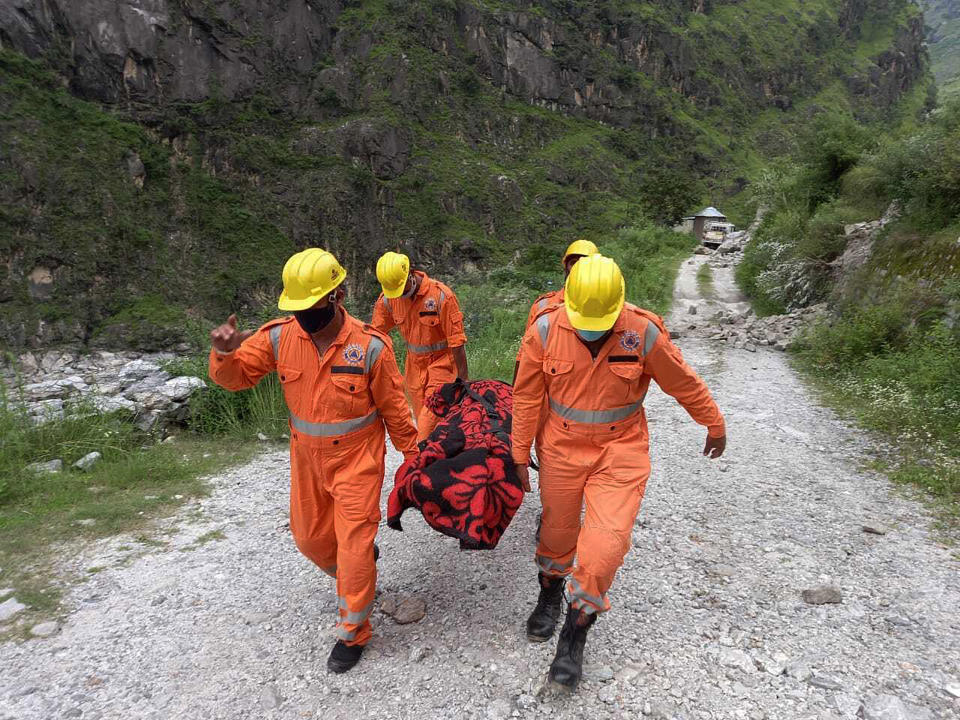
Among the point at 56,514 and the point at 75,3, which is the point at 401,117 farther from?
the point at 56,514

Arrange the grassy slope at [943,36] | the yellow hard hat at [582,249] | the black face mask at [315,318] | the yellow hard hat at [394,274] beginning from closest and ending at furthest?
the black face mask at [315,318] < the yellow hard hat at [394,274] < the yellow hard hat at [582,249] < the grassy slope at [943,36]

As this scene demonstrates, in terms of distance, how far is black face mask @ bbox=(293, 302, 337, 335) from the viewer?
2512 mm

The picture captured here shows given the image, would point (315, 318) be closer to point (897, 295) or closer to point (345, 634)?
point (345, 634)

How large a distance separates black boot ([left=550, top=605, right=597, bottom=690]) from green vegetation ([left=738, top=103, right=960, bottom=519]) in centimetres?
316

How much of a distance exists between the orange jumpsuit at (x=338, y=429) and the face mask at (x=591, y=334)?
2.97ft

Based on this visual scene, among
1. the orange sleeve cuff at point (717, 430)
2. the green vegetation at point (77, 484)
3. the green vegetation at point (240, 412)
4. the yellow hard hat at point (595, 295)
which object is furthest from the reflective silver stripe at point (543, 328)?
the green vegetation at point (240, 412)

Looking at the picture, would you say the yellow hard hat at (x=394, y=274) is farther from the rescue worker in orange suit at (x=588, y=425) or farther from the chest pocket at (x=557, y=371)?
the chest pocket at (x=557, y=371)

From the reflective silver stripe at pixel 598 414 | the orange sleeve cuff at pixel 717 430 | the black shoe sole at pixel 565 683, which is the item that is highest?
the reflective silver stripe at pixel 598 414

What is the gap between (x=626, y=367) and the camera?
8.07 feet

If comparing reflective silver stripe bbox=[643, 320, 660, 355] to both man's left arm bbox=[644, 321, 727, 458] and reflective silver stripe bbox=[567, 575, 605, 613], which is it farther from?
reflective silver stripe bbox=[567, 575, 605, 613]

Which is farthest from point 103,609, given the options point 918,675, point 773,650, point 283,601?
point 918,675

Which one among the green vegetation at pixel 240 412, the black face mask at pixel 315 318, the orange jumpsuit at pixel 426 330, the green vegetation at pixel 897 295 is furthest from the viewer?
the green vegetation at pixel 240 412

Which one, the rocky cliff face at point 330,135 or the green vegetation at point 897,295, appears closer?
the green vegetation at point 897,295

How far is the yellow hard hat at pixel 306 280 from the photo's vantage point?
241cm
